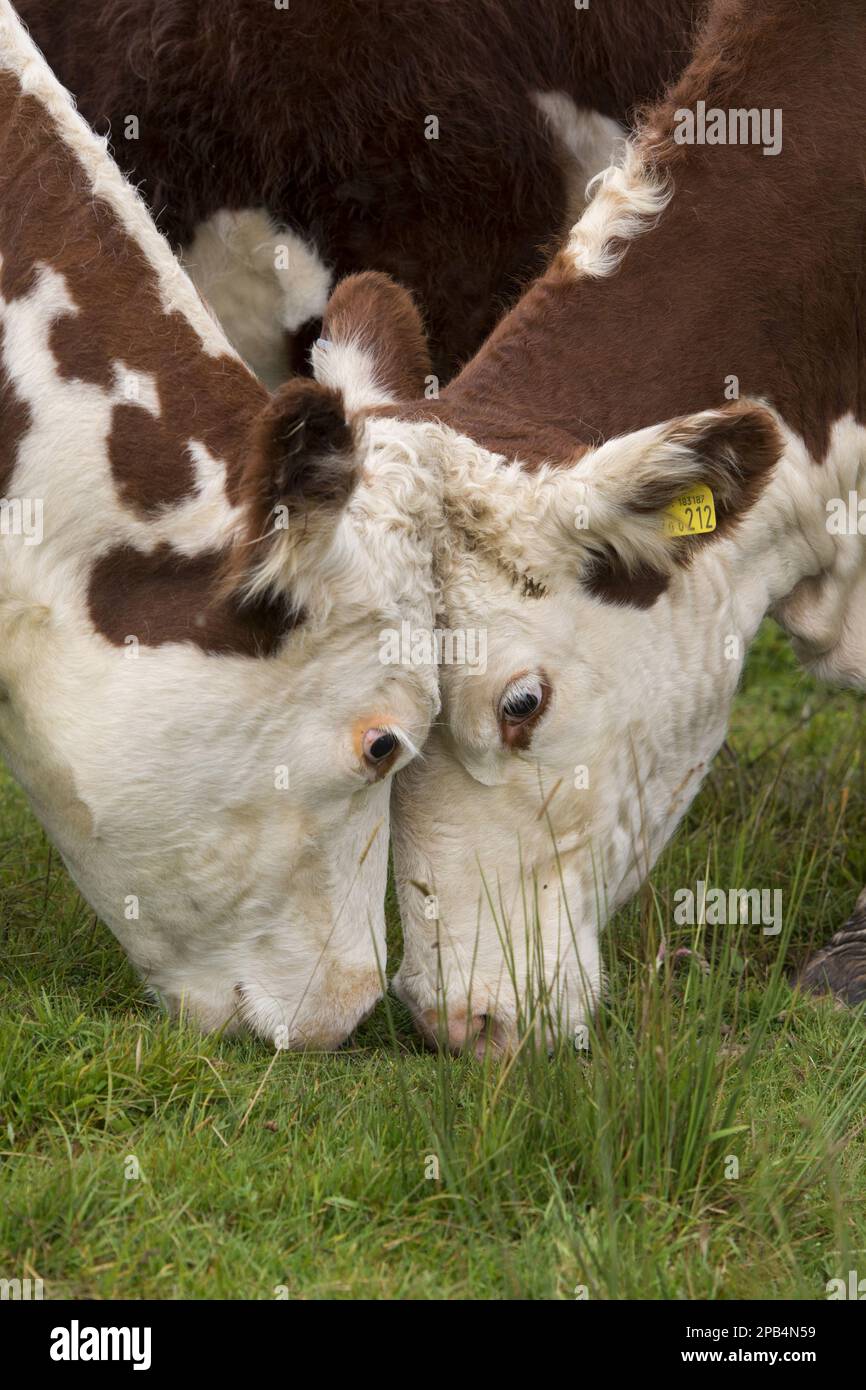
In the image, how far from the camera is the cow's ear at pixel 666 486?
13.7 feet

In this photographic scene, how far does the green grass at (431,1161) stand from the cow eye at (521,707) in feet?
1.83

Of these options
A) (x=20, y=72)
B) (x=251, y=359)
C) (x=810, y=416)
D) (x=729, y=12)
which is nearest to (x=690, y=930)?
(x=810, y=416)

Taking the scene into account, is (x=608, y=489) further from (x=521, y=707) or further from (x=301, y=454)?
(x=301, y=454)

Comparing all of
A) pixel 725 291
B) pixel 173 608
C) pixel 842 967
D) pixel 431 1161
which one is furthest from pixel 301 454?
pixel 842 967

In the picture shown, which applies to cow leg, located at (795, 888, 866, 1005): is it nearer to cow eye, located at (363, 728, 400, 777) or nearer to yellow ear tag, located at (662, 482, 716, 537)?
yellow ear tag, located at (662, 482, 716, 537)

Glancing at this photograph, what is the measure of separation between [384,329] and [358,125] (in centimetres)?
89

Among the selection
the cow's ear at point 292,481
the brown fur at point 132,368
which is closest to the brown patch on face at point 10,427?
the brown fur at point 132,368

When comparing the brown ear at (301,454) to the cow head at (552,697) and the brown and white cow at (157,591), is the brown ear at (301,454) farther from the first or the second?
the cow head at (552,697)

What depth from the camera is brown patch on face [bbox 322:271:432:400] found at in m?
4.66

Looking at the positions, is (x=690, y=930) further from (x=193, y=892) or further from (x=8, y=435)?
(x=8, y=435)

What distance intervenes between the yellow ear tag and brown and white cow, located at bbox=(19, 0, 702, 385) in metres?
1.10

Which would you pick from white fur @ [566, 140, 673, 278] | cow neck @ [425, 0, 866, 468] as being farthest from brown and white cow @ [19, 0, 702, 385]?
cow neck @ [425, 0, 866, 468]

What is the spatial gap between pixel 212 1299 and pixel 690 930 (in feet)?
8.07

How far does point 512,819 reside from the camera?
177 inches
